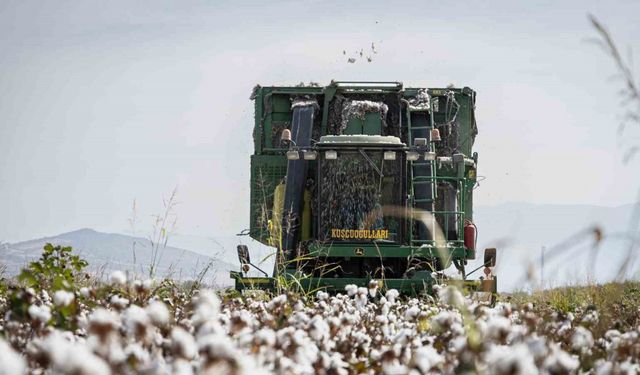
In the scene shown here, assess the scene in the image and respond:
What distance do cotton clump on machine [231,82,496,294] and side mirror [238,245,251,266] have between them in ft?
Result: 0.07

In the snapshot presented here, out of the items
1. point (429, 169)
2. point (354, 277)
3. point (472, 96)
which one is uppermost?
point (472, 96)

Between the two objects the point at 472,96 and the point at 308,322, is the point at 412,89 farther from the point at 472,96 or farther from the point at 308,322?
the point at 308,322

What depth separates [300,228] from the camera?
16.7 metres

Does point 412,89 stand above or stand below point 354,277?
above

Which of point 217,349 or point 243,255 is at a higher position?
point 217,349

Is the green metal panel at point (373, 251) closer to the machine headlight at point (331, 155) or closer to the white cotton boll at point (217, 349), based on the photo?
the machine headlight at point (331, 155)

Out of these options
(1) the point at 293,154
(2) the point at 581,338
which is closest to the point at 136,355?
(2) the point at 581,338

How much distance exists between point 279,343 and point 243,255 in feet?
38.3

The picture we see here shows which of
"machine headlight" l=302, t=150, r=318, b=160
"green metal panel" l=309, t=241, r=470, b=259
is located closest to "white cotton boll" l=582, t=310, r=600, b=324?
"green metal panel" l=309, t=241, r=470, b=259

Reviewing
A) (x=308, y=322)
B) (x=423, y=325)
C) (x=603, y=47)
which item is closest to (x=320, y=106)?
(x=423, y=325)

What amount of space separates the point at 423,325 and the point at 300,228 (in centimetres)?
880

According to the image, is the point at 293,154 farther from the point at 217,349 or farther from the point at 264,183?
the point at 217,349

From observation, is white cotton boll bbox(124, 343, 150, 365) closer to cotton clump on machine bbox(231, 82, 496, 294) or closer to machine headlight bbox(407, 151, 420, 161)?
cotton clump on machine bbox(231, 82, 496, 294)

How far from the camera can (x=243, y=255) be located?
54.4 feet
